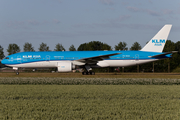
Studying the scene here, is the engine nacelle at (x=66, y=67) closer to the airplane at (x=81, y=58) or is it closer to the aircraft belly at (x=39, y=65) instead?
the airplane at (x=81, y=58)

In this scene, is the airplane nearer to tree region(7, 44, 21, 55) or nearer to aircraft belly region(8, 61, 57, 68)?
aircraft belly region(8, 61, 57, 68)

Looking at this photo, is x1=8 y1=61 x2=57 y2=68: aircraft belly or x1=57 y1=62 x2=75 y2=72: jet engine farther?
x1=8 y1=61 x2=57 y2=68: aircraft belly

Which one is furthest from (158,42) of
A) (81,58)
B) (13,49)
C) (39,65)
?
(13,49)

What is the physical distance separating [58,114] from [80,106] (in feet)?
4.68

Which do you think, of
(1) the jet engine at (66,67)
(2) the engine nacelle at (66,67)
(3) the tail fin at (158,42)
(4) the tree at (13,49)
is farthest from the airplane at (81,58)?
(4) the tree at (13,49)

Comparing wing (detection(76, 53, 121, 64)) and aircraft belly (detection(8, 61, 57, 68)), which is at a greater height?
wing (detection(76, 53, 121, 64))

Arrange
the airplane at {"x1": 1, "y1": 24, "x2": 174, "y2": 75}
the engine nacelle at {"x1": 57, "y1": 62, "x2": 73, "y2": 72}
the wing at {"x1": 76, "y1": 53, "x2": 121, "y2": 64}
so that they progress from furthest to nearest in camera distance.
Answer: the airplane at {"x1": 1, "y1": 24, "x2": 174, "y2": 75}
the wing at {"x1": 76, "y1": 53, "x2": 121, "y2": 64}
the engine nacelle at {"x1": 57, "y1": 62, "x2": 73, "y2": 72}

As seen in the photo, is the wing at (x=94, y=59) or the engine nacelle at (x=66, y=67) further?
the wing at (x=94, y=59)

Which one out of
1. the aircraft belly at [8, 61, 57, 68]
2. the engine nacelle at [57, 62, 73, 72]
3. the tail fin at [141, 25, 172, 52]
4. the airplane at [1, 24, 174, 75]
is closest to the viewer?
the engine nacelle at [57, 62, 73, 72]

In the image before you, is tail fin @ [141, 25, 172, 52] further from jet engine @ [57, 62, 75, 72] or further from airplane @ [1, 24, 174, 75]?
jet engine @ [57, 62, 75, 72]

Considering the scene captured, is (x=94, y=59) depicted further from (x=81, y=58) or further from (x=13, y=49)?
(x=13, y=49)

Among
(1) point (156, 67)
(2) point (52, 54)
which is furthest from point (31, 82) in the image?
(1) point (156, 67)

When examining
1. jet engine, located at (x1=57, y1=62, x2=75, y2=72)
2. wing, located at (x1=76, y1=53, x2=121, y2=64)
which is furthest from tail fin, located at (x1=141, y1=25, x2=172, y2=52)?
jet engine, located at (x1=57, y1=62, x2=75, y2=72)

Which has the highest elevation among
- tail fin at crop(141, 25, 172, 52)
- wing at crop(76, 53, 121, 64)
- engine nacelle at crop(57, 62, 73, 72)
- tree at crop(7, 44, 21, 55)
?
tree at crop(7, 44, 21, 55)
